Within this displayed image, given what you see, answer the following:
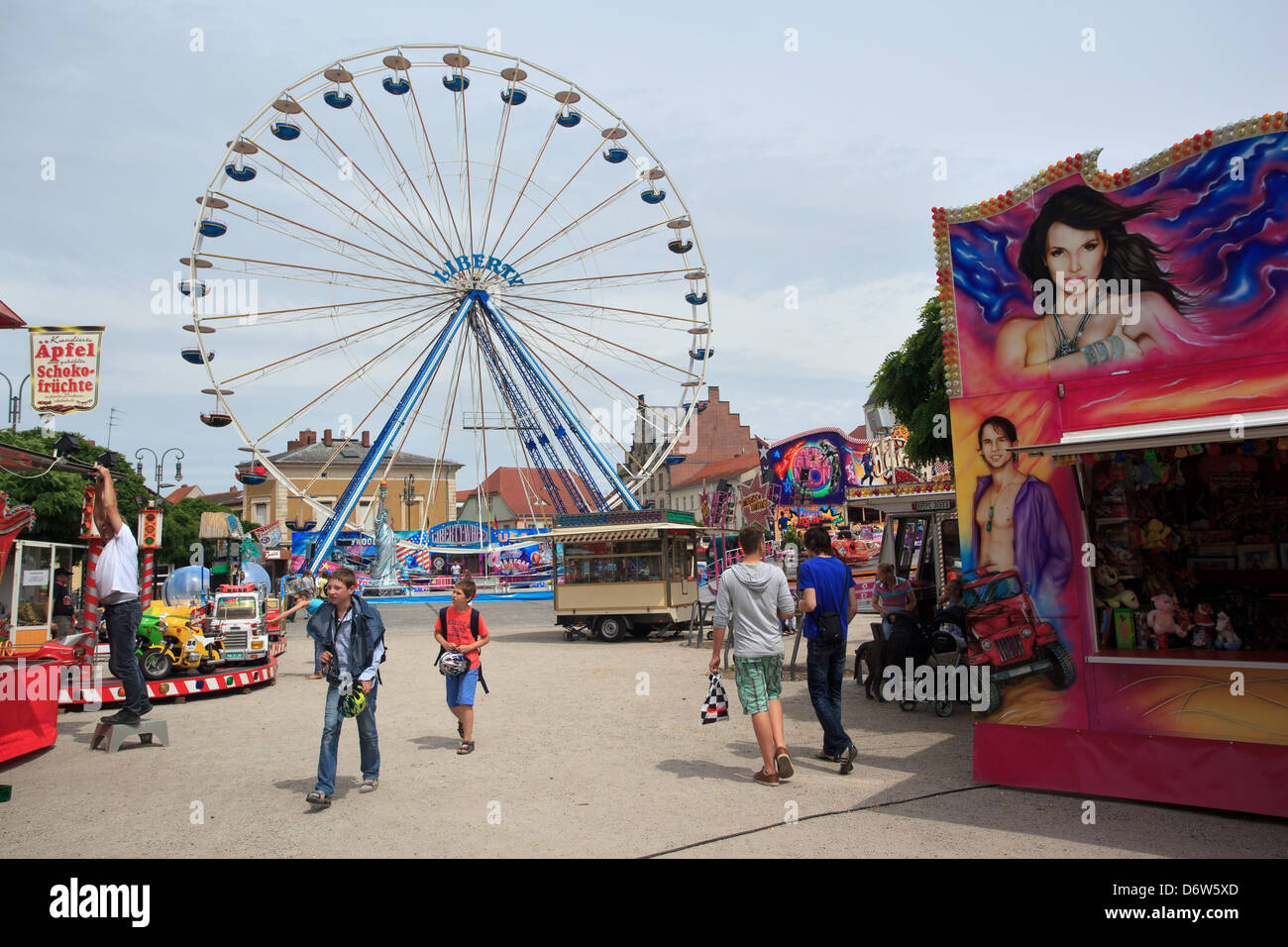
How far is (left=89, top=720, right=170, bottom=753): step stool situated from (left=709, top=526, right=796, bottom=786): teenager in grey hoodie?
5761mm

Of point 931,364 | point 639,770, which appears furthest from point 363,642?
point 931,364

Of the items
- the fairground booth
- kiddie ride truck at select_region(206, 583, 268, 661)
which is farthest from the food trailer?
the fairground booth

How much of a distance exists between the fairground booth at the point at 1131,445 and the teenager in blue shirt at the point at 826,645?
108 cm

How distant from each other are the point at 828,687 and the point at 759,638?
1.05 m

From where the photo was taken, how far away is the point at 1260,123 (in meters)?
5.42

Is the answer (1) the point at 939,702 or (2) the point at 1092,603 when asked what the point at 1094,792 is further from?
(1) the point at 939,702

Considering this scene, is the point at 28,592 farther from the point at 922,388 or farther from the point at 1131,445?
the point at 1131,445

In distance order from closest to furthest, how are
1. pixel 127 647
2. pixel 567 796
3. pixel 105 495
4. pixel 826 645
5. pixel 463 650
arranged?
1. pixel 567 796
2. pixel 826 645
3. pixel 105 495
4. pixel 463 650
5. pixel 127 647

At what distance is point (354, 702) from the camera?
21.0ft

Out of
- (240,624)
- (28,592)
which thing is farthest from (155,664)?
(28,592)

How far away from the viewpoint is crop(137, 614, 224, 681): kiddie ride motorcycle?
504 inches

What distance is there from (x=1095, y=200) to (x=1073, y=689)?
10.9ft

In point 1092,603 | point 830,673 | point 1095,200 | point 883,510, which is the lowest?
point 830,673

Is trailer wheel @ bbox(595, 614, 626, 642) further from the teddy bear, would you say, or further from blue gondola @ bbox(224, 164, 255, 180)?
the teddy bear
